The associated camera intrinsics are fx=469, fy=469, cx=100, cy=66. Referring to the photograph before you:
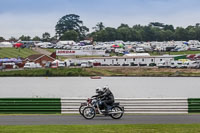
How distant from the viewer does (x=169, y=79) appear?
7656 centimetres

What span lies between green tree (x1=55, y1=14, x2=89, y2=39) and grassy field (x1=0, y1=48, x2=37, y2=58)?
72010 mm

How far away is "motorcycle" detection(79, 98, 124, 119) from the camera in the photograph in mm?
19656

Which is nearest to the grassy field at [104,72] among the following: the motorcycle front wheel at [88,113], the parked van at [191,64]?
the parked van at [191,64]

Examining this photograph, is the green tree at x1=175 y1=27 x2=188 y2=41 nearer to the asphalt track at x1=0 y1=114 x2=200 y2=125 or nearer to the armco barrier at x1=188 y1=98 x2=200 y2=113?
the armco barrier at x1=188 y1=98 x2=200 y2=113

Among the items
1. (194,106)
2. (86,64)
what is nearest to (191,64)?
(86,64)

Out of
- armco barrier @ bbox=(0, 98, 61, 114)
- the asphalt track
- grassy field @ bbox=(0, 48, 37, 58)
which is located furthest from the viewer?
grassy field @ bbox=(0, 48, 37, 58)

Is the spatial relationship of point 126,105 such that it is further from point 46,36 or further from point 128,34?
point 46,36

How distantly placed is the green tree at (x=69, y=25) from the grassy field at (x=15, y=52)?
7201 centimetres

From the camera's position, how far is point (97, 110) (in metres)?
19.8

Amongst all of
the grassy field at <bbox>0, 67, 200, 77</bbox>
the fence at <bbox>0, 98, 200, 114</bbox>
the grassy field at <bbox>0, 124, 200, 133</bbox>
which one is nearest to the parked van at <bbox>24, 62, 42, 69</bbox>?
the grassy field at <bbox>0, 67, 200, 77</bbox>

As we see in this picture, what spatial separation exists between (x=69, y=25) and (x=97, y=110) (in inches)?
6796

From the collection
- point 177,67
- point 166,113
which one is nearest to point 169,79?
point 177,67

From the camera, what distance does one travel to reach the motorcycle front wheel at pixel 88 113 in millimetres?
19641

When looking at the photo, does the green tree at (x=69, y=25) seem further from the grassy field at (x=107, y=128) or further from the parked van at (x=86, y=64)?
the grassy field at (x=107, y=128)
